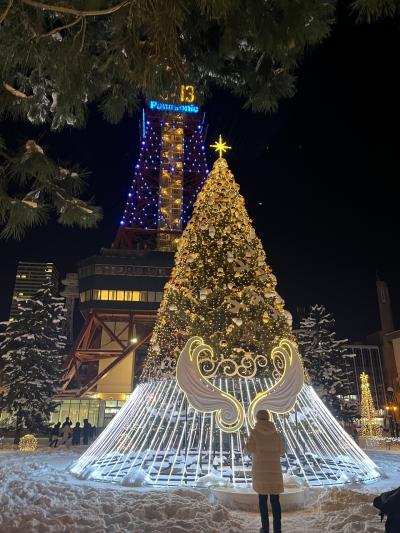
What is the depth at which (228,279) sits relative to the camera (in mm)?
8047

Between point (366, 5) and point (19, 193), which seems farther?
point (19, 193)

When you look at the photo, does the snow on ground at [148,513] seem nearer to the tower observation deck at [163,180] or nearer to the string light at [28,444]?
the string light at [28,444]

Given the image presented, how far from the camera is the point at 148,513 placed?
184 inches

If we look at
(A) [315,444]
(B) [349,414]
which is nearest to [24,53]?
(A) [315,444]

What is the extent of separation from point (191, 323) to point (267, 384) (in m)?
1.83

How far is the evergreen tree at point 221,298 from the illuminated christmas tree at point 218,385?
20mm

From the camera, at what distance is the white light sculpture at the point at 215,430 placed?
695 centimetres

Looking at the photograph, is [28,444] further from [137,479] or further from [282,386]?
[282,386]

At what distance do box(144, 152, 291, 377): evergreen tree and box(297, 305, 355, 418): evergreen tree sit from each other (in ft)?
61.6

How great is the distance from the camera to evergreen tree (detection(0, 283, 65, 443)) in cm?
2084

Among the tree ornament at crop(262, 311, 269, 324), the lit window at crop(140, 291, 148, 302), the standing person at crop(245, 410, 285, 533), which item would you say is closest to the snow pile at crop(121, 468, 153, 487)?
the standing person at crop(245, 410, 285, 533)

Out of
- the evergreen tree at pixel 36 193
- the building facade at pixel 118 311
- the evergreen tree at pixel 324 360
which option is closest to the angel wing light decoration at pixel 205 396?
the evergreen tree at pixel 36 193

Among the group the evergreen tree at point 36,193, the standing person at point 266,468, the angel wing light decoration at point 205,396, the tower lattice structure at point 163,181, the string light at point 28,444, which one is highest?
the tower lattice structure at point 163,181

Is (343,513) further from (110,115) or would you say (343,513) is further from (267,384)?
(110,115)
